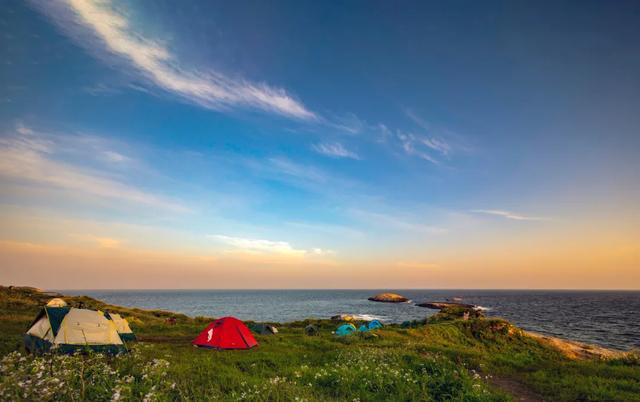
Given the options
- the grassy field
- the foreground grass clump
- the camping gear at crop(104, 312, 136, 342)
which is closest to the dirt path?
the grassy field

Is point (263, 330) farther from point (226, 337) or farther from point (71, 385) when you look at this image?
point (71, 385)

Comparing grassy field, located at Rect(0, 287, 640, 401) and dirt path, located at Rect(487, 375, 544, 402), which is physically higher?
grassy field, located at Rect(0, 287, 640, 401)

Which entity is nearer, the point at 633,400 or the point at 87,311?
the point at 633,400

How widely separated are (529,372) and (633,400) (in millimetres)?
5548

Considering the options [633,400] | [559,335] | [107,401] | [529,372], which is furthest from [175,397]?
[559,335]

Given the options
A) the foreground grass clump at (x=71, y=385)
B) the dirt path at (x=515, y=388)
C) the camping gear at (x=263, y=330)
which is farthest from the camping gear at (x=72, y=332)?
the dirt path at (x=515, y=388)

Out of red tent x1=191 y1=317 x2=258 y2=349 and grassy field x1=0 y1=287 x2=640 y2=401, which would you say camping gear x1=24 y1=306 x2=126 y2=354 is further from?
red tent x1=191 y1=317 x2=258 y2=349

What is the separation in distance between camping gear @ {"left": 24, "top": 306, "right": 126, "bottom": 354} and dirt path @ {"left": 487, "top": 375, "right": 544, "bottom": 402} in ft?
60.5

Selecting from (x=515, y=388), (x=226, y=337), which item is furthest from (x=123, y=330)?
(x=515, y=388)

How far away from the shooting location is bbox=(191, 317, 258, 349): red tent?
22797mm

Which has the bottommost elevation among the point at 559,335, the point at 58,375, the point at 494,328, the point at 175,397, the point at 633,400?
the point at 559,335

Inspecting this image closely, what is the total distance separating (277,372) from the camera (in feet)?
49.9

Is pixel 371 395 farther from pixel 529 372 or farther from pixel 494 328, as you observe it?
pixel 494 328

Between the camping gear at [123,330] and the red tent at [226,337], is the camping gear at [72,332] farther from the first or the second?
the red tent at [226,337]
